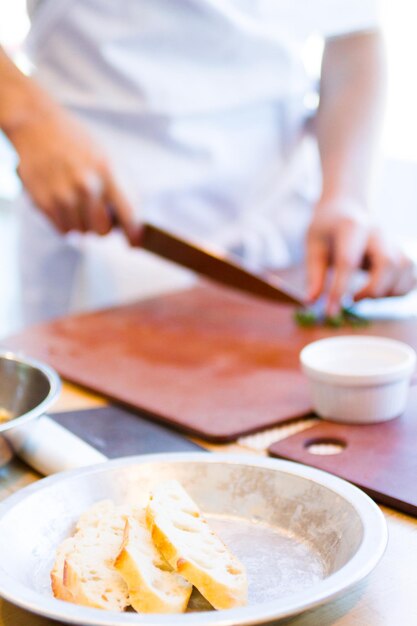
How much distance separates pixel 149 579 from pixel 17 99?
1.07 meters

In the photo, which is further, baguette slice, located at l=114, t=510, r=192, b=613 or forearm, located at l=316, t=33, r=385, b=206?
forearm, located at l=316, t=33, r=385, b=206

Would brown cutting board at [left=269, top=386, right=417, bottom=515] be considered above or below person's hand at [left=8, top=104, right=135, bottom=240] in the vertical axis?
below

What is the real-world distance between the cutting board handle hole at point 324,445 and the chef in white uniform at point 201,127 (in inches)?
20.3

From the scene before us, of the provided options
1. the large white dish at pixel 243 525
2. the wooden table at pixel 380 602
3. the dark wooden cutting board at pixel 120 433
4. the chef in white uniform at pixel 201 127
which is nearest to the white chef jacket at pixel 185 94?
the chef in white uniform at pixel 201 127

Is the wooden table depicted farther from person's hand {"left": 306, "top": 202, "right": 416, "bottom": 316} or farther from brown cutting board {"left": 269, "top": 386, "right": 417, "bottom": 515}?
person's hand {"left": 306, "top": 202, "right": 416, "bottom": 316}

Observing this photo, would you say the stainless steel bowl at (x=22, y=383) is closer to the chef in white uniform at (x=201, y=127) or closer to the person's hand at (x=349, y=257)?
the chef in white uniform at (x=201, y=127)

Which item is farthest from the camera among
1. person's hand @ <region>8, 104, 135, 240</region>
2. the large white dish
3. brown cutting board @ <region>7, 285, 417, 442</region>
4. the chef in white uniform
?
the chef in white uniform

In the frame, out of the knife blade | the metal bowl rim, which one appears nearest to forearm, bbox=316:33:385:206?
the knife blade

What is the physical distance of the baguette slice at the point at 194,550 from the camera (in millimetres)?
621

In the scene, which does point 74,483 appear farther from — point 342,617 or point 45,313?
point 45,313

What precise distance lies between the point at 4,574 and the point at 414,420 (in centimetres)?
57

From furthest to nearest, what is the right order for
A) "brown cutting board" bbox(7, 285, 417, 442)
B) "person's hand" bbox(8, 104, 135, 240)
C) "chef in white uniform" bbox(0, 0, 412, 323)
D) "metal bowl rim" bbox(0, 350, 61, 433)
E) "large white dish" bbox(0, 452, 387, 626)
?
"chef in white uniform" bbox(0, 0, 412, 323) < "person's hand" bbox(8, 104, 135, 240) < "brown cutting board" bbox(7, 285, 417, 442) < "metal bowl rim" bbox(0, 350, 61, 433) < "large white dish" bbox(0, 452, 387, 626)

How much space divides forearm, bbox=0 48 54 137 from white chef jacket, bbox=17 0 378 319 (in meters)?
0.23

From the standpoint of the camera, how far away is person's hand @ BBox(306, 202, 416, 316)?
153 cm
